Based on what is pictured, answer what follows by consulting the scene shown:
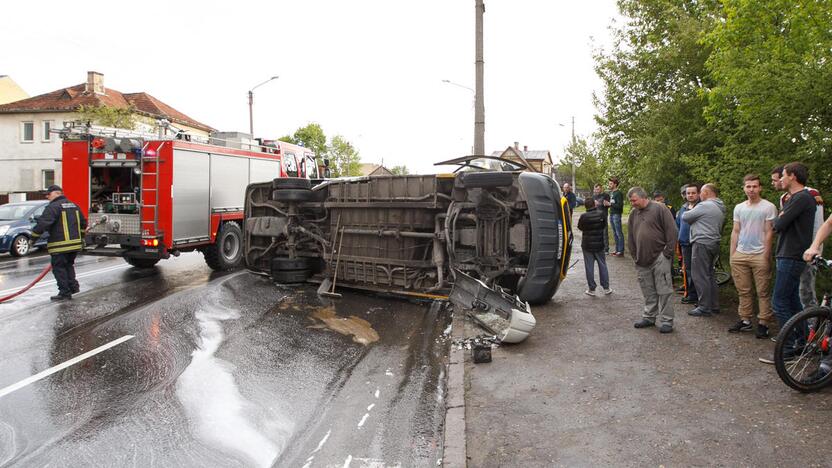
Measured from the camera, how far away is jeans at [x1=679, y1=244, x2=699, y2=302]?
806cm

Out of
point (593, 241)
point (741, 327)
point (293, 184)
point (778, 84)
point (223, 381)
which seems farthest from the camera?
point (293, 184)

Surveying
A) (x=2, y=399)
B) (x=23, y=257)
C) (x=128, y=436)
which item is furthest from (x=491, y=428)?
(x=23, y=257)

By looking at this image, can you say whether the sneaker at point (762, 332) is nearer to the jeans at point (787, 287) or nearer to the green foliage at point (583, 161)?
the jeans at point (787, 287)

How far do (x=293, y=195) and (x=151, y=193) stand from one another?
2864 millimetres

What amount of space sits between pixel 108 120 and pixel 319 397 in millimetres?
30082

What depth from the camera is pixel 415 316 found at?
26.0 feet

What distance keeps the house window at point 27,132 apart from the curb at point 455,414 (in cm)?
4133

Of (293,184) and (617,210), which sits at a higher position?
(293,184)

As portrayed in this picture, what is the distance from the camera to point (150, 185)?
409 inches

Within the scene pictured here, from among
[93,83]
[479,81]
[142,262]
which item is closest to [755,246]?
[479,81]

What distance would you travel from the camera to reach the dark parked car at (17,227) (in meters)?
14.6

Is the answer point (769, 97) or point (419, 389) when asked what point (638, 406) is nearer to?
point (419, 389)

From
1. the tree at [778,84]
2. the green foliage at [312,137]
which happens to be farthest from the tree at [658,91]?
the green foliage at [312,137]

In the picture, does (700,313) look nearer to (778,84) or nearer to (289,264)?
(778,84)
